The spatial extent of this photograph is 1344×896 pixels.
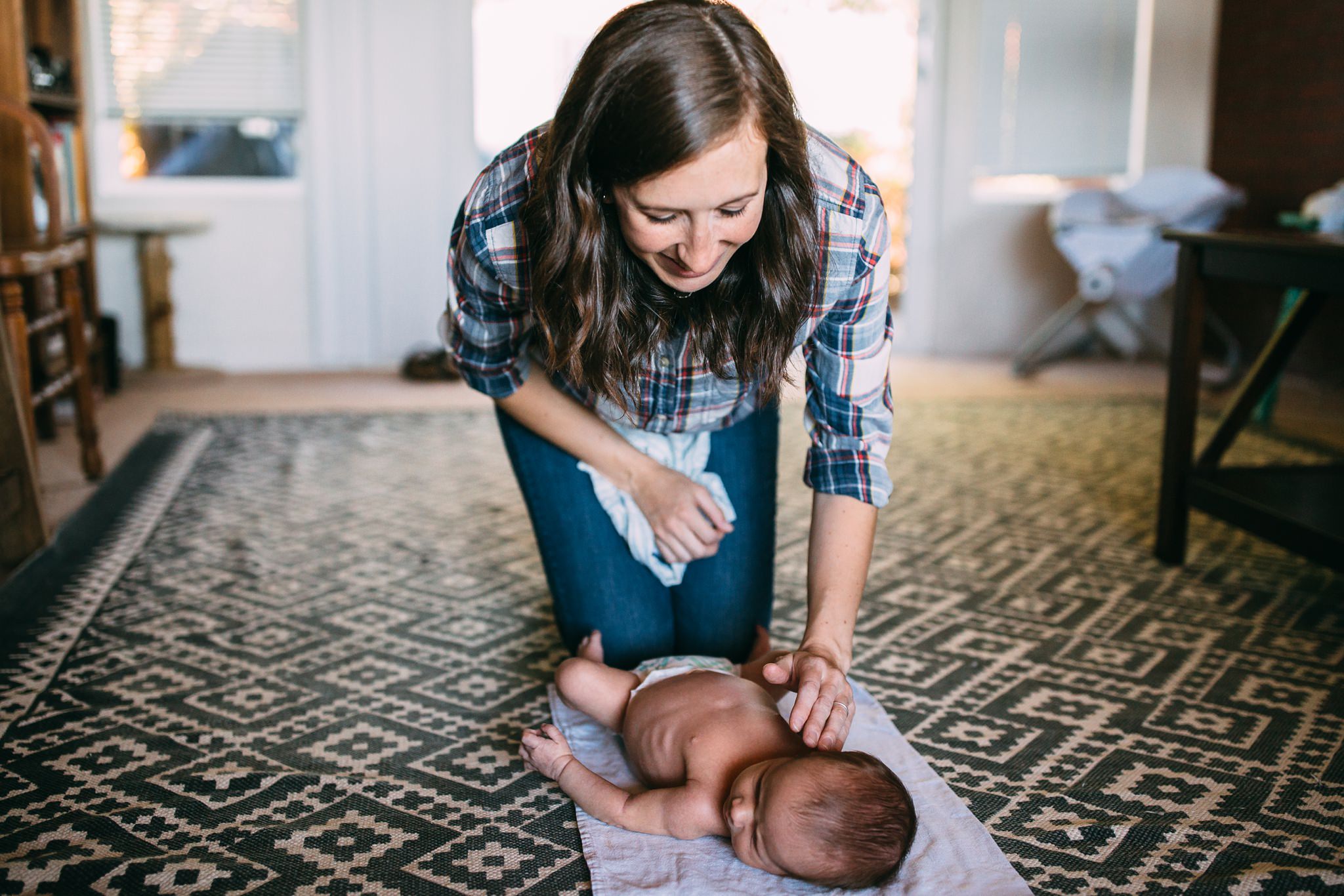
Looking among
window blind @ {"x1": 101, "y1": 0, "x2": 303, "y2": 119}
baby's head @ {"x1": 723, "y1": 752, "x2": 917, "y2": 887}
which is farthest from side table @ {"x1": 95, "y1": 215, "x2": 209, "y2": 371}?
baby's head @ {"x1": 723, "y1": 752, "x2": 917, "y2": 887}

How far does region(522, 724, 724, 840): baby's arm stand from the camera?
1105 millimetres

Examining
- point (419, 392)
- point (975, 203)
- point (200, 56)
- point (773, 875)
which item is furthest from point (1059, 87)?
point (773, 875)

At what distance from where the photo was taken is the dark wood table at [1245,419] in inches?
65.0

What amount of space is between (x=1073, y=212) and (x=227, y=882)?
3.59 meters

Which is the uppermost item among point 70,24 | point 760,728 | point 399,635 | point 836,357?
point 70,24

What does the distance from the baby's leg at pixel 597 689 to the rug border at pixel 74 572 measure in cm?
71

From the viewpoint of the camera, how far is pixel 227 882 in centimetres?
107

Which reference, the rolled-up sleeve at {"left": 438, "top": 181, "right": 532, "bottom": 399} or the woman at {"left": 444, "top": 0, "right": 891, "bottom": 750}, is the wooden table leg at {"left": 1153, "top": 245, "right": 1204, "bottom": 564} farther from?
the rolled-up sleeve at {"left": 438, "top": 181, "right": 532, "bottom": 399}

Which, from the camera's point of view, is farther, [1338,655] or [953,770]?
[1338,655]

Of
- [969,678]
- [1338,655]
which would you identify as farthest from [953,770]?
[1338,655]

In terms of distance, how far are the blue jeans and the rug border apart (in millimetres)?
727

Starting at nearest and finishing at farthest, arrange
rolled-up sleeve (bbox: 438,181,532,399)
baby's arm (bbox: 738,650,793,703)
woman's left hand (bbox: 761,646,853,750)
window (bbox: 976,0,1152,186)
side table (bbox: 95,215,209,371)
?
1. woman's left hand (bbox: 761,646,853,750)
2. rolled-up sleeve (bbox: 438,181,532,399)
3. baby's arm (bbox: 738,650,793,703)
4. side table (bbox: 95,215,209,371)
5. window (bbox: 976,0,1152,186)

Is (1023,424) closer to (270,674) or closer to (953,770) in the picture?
(953,770)

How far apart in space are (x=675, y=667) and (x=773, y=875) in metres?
0.32
